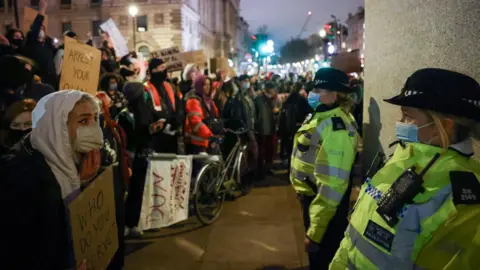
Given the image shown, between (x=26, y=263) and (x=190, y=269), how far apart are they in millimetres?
2913

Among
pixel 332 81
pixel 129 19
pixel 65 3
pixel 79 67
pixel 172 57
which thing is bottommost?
pixel 332 81

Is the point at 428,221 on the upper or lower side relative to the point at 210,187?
upper

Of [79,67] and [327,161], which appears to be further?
[79,67]

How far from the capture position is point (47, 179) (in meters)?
2.17

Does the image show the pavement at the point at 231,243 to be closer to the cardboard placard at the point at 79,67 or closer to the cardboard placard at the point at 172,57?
the cardboard placard at the point at 79,67

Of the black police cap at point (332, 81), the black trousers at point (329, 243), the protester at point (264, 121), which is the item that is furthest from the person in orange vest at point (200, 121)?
the black trousers at point (329, 243)

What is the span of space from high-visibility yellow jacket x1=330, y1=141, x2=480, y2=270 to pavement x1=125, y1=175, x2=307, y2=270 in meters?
3.27

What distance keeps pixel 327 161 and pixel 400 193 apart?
1.37 metres

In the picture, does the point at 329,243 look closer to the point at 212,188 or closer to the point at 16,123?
the point at 16,123

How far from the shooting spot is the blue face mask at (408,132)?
5.98 ft

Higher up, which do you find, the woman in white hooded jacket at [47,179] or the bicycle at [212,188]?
the woman in white hooded jacket at [47,179]

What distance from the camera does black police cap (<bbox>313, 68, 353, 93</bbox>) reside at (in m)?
3.39

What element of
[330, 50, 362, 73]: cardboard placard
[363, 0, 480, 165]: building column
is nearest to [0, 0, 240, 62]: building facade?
[330, 50, 362, 73]: cardboard placard

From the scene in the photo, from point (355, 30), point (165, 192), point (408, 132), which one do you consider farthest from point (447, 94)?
point (355, 30)
